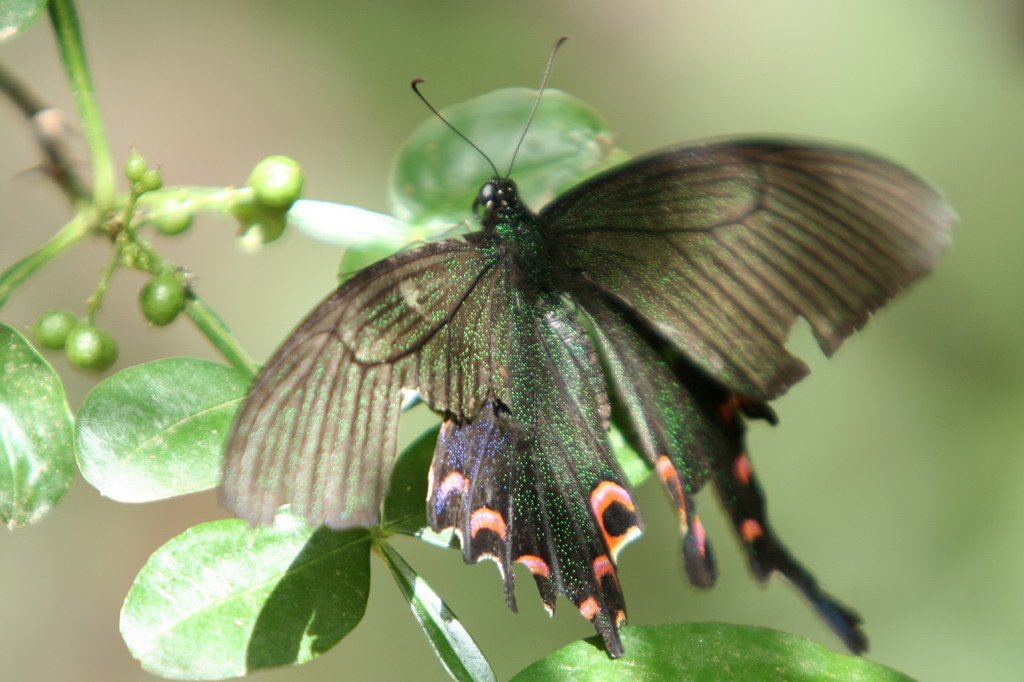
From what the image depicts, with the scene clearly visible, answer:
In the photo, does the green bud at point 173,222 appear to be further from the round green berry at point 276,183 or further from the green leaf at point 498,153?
the green leaf at point 498,153

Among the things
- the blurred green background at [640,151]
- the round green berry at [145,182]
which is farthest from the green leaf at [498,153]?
the blurred green background at [640,151]

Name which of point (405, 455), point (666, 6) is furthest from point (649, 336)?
point (666, 6)

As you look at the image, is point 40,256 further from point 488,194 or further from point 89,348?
point 488,194

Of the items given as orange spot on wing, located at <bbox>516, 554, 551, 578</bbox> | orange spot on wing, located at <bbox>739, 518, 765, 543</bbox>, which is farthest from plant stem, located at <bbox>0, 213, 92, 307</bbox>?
orange spot on wing, located at <bbox>739, 518, 765, 543</bbox>

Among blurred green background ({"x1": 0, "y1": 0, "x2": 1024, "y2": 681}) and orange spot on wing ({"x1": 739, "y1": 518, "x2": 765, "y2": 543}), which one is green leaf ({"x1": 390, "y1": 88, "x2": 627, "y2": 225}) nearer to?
orange spot on wing ({"x1": 739, "y1": 518, "x2": 765, "y2": 543})

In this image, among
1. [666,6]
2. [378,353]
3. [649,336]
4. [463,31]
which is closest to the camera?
[378,353]

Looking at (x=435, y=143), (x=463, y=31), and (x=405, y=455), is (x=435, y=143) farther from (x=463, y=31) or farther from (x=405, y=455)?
(x=463, y=31)
